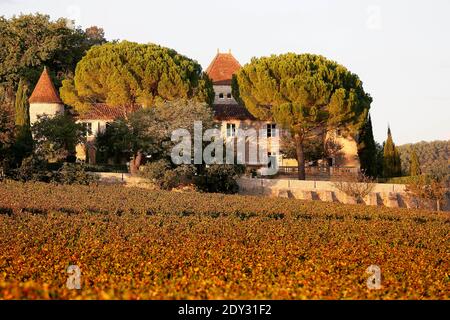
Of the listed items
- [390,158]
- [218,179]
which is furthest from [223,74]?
[218,179]

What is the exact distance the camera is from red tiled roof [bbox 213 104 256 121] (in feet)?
203

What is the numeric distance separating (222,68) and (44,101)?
17949 mm

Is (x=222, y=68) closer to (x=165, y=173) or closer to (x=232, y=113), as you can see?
(x=232, y=113)

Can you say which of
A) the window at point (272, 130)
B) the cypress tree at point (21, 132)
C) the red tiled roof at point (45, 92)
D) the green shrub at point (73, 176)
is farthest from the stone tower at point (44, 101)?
the window at point (272, 130)

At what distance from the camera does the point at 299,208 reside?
3878 cm

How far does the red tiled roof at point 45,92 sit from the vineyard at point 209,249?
60.9ft

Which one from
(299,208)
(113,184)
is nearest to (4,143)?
(113,184)

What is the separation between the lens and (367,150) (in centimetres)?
6166

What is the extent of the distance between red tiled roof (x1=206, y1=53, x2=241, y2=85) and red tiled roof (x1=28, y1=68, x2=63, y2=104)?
1519 cm

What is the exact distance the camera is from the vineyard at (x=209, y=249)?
13.1 m

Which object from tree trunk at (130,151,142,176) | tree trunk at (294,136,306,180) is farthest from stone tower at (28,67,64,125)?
tree trunk at (294,136,306,180)

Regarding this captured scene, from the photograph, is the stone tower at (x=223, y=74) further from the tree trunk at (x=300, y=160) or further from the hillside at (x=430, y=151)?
the hillside at (x=430, y=151)

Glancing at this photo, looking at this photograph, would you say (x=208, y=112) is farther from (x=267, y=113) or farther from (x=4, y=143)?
(x=4, y=143)
